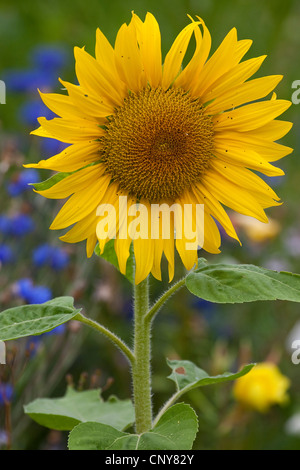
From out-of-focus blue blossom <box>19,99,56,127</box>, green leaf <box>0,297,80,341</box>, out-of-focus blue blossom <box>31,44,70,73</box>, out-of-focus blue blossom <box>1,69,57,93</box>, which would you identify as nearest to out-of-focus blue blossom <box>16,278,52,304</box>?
green leaf <box>0,297,80,341</box>

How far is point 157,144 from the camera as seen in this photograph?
88 centimetres

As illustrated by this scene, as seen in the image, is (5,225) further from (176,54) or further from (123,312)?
(176,54)

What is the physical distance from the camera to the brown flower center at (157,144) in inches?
34.1

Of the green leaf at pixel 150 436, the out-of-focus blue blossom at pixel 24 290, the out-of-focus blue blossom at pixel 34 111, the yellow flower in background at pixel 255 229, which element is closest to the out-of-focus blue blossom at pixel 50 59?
the out-of-focus blue blossom at pixel 34 111

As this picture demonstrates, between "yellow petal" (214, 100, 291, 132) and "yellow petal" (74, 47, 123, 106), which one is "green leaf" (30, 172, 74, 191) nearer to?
"yellow petal" (74, 47, 123, 106)

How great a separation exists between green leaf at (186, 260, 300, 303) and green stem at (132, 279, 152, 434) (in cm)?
8

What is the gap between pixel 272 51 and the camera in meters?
3.20

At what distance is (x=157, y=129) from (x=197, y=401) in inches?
36.6

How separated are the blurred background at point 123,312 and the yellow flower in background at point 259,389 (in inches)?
1.7

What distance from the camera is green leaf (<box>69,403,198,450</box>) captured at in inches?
31.5

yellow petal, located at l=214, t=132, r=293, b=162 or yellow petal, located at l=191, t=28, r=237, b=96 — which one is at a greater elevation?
yellow petal, located at l=191, t=28, r=237, b=96

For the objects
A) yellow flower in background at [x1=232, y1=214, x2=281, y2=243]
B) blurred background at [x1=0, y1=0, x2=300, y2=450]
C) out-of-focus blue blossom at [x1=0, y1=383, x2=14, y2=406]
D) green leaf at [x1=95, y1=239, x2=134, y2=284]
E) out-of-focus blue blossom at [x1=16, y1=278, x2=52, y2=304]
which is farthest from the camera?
yellow flower in background at [x1=232, y1=214, x2=281, y2=243]

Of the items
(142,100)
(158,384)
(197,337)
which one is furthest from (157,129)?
(197,337)

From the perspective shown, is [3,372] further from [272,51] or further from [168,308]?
[272,51]
